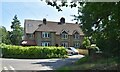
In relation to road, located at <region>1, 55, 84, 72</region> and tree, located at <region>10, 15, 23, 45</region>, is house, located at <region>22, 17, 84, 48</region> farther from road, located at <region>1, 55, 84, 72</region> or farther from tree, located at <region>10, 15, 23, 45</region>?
road, located at <region>1, 55, 84, 72</region>

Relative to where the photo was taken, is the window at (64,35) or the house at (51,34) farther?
the window at (64,35)

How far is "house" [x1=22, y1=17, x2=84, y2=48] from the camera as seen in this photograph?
50213 millimetres

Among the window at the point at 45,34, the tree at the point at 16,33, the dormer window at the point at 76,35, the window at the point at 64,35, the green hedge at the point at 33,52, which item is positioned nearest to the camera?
the green hedge at the point at 33,52

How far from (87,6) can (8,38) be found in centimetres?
5498

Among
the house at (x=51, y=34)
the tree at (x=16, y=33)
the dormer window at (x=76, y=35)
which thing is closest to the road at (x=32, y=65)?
the house at (x=51, y=34)

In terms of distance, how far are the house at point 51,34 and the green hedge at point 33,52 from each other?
14437 mm

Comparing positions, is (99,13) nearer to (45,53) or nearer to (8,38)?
(45,53)

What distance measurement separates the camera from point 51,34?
5116cm

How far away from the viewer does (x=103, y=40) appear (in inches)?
492

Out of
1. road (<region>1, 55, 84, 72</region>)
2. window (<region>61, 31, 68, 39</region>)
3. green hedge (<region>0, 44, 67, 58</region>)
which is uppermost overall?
window (<region>61, 31, 68, 39</region>)

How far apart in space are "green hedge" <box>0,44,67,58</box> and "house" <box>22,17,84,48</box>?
1444 centimetres

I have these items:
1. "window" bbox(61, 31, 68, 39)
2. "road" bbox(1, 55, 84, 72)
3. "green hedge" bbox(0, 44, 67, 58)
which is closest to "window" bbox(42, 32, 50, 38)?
"window" bbox(61, 31, 68, 39)

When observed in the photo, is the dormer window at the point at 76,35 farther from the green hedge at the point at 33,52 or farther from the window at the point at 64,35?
the green hedge at the point at 33,52

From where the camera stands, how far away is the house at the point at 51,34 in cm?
5021
